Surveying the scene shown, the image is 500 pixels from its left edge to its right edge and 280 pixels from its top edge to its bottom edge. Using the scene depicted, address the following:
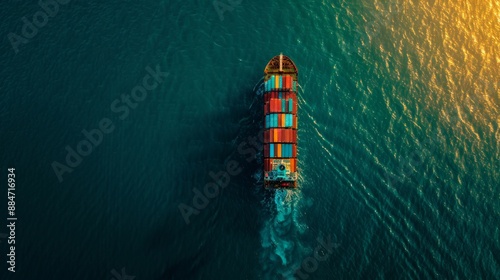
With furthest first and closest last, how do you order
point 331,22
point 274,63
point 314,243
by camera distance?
point 331,22, point 274,63, point 314,243

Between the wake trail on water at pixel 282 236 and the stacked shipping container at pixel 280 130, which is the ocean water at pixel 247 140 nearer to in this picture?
the wake trail on water at pixel 282 236

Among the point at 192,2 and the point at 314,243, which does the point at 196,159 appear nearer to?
the point at 314,243

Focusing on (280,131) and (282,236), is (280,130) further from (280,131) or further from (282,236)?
(282,236)

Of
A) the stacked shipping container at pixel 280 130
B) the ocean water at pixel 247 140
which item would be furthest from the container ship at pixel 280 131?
the ocean water at pixel 247 140

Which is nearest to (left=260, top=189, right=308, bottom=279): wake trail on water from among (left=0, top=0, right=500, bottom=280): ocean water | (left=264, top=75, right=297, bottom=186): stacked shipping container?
(left=0, top=0, right=500, bottom=280): ocean water

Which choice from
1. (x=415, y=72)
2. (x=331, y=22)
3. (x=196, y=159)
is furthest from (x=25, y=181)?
(x=415, y=72)

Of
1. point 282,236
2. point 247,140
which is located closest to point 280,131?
point 247,140

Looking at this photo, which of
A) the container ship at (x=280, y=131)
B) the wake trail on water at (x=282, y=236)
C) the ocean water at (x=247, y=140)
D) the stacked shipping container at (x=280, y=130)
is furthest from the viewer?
the stacked shipping container at (x=280, y=130)
